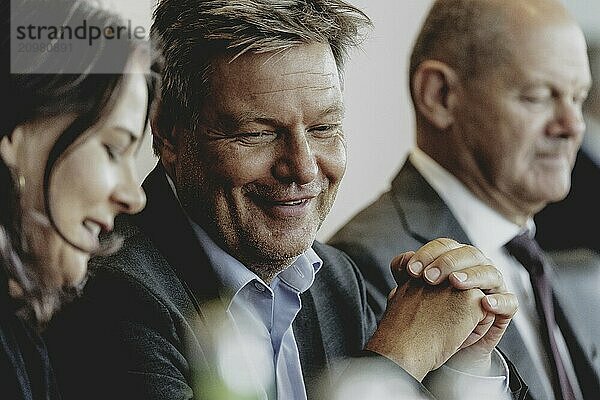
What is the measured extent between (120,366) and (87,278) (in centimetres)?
7

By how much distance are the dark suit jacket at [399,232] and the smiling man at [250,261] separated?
4cm

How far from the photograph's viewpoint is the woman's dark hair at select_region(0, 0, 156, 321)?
28.4 inches

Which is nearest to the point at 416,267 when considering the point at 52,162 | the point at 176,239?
the point at 176,239

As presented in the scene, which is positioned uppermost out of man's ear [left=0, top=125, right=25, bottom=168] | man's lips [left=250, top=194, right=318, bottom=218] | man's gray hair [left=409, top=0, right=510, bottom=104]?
man's gray hair [left=409, top=0, right=510, bottom=104]

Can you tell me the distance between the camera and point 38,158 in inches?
28.5

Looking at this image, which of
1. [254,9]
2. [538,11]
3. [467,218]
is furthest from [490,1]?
[254,9]

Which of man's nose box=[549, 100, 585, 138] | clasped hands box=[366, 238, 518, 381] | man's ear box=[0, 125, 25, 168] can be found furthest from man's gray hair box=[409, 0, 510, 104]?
man's ear box=[0, 125, 25, 168]

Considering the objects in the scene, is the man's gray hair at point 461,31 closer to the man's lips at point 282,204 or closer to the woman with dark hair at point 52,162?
the man's lips at point 282,204

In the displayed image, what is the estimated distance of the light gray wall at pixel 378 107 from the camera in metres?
0.93

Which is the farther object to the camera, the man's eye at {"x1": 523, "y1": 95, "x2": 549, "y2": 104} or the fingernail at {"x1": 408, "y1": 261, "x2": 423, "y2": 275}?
the man's eye at {"x1": 523, "y1": 95, "x2": 549, "y2": 104}

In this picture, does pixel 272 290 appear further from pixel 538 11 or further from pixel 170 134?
pixel 538 11

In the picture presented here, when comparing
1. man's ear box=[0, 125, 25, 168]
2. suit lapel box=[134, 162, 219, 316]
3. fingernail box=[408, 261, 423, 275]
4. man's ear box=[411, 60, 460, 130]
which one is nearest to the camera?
man's ear box=[0, 125, 25, 168]

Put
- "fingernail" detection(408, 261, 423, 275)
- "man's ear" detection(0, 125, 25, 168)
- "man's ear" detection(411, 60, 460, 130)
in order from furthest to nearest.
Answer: "man's ear" detection(411, 60, 460, 130) → "fingernail" detection(408, 261, 423, 275) → "man's ear" detection(0, 125, 25, 168)

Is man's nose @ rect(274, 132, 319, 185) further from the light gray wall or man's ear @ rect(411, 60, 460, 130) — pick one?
man's ear @ rect(411, 60, 460, 130)
